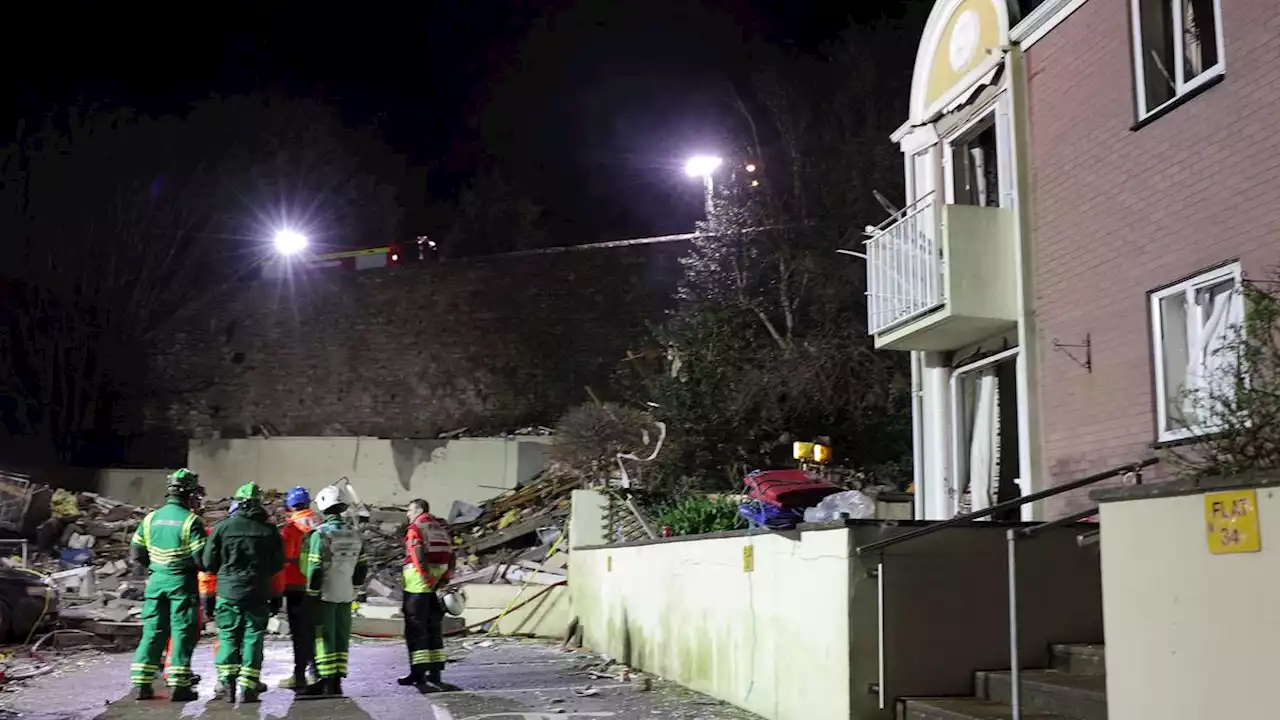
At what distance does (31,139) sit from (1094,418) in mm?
28249

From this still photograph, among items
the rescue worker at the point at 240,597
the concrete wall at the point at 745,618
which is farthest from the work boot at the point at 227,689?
the concrete wall at the point at 745,618

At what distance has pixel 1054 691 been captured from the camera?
580cm

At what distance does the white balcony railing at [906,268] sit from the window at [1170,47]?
2191 mm

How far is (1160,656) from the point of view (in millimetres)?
4176

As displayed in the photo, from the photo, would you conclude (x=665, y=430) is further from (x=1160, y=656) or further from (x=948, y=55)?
(x=1160, y=656)

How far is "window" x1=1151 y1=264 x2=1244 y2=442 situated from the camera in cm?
705

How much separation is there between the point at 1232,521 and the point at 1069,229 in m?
5.44

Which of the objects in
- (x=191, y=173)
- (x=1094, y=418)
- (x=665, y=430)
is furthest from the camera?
(x=191, y=173)

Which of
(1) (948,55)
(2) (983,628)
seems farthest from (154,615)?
(1) (948,55)

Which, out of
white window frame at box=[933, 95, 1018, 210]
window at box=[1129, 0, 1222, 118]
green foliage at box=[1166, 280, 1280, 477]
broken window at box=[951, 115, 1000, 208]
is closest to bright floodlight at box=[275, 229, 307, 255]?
white window frame at box=[933, 95, 1018, 210]

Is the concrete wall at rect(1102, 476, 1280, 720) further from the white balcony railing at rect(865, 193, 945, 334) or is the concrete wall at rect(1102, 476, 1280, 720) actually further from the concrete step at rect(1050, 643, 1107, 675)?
the white balcony railing at rect(865, 193, 945, 334)

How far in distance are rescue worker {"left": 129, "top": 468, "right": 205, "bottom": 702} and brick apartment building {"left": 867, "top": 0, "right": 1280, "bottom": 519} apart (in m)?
6.79

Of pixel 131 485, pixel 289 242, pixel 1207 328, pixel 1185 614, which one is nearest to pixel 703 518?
pixel 1207 328

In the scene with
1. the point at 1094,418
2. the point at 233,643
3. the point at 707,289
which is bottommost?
the point at 233,643
